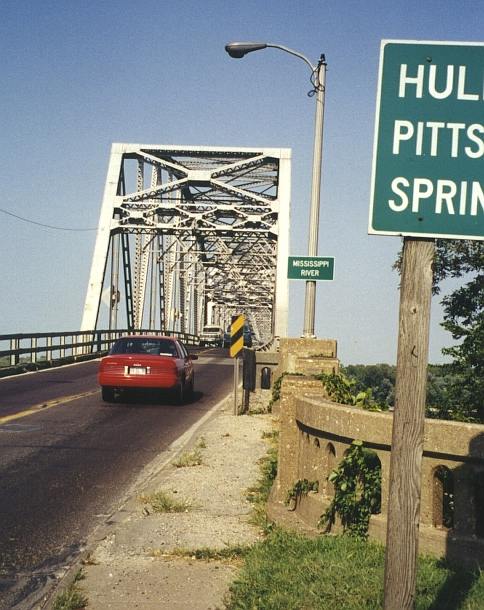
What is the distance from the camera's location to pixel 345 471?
638 cm

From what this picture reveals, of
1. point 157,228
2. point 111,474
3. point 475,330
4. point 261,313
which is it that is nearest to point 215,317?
point 261,313

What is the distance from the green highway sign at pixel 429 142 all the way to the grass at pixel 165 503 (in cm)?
522

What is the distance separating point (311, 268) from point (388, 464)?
373 inches

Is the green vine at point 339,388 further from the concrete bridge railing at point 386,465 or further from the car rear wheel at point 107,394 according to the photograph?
the car rear wheel at point 107,394

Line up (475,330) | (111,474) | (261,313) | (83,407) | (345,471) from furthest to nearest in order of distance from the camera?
(261,313) < (475,330) < (83,407) < (111,474) < (345,471)

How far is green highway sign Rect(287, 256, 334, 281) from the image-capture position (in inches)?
607

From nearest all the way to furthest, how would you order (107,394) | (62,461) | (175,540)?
(175,540)
(62,461)
(107,394)

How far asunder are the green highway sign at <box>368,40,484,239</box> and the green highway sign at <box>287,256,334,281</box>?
37.6 ft

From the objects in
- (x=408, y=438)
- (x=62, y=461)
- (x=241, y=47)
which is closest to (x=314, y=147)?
(x=241, y=47)

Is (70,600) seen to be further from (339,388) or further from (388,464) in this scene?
(339,388)

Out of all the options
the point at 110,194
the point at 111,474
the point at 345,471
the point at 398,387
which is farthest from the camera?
the point at 110,194

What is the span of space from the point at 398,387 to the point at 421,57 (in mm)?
1590

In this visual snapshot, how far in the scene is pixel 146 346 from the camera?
64.2 feet

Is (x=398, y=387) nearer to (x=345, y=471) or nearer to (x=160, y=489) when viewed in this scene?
(x=345, y=471)
